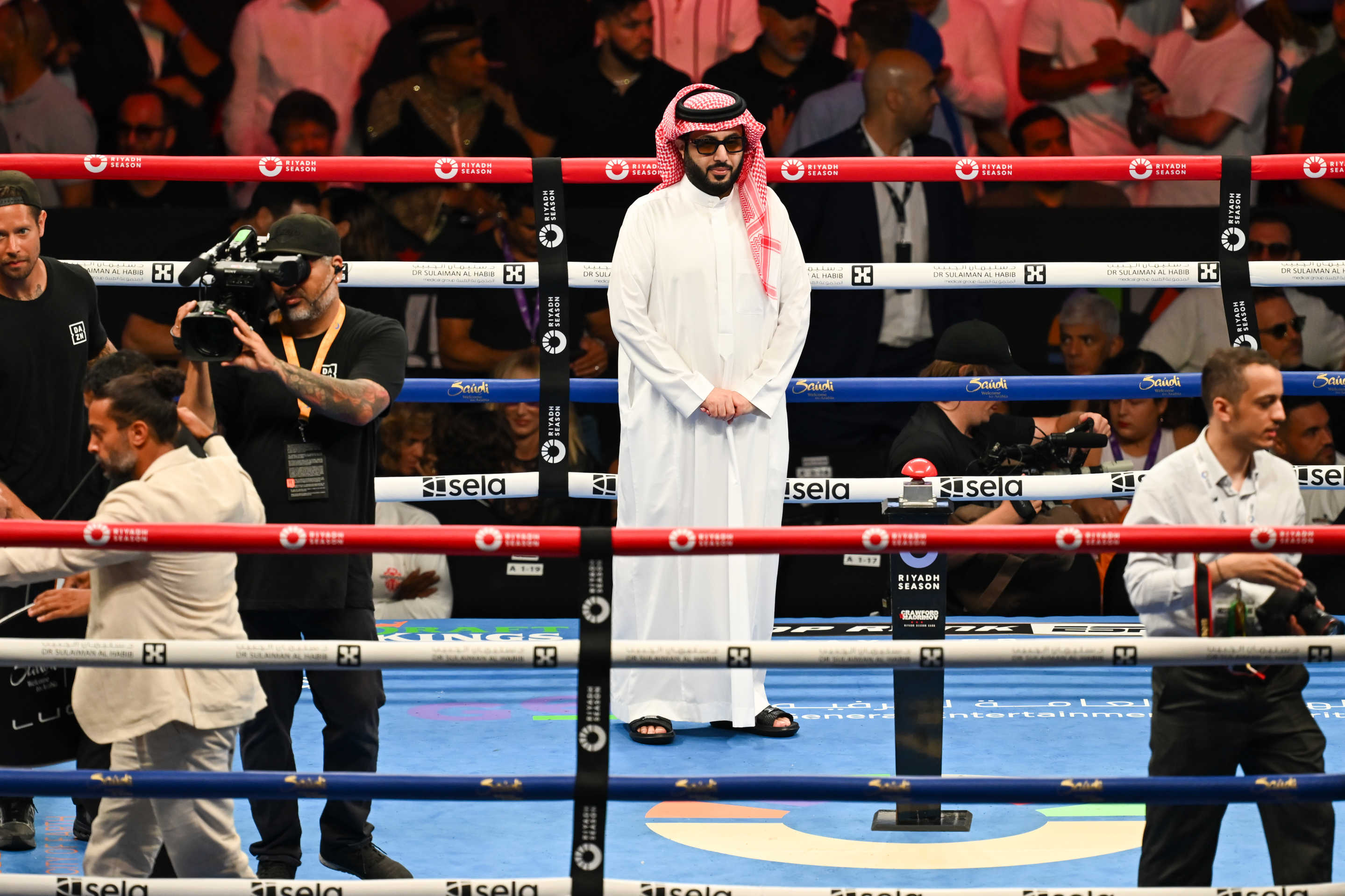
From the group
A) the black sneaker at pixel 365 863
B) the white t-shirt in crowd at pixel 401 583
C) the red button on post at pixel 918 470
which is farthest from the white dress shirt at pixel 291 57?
the black sneaker at pixel 365 863

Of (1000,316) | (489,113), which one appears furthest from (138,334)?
(1000,316)

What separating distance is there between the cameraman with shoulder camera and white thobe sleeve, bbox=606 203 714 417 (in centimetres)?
110

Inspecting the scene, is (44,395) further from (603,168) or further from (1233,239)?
(1233,239)

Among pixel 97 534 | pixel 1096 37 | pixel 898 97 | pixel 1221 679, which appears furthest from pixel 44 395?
pixel 1096 37

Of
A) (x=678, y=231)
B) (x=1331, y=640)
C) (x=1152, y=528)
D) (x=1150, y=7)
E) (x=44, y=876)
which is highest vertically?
(x=1150, y=7)

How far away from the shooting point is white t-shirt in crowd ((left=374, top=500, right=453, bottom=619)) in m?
6.25

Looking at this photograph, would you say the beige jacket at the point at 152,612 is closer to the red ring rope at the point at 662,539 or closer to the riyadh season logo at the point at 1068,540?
the red ring rope at the point at 662,539

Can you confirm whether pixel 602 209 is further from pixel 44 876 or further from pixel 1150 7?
pixel 44 876

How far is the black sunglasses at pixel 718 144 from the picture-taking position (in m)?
5.04

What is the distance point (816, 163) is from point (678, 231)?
479 millimetres

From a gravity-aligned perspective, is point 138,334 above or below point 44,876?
above

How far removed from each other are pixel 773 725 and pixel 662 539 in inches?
95.4

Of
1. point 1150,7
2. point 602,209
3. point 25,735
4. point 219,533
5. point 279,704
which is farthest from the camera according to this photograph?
point 1150,7

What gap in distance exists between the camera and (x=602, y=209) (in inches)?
263
